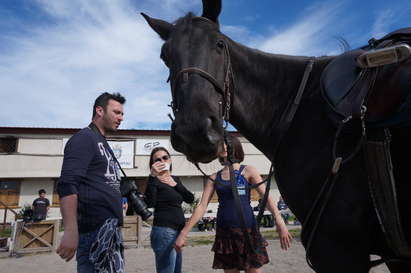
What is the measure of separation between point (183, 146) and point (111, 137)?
25838 mm

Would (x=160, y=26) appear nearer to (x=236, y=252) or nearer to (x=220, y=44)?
(x=220, y=44)

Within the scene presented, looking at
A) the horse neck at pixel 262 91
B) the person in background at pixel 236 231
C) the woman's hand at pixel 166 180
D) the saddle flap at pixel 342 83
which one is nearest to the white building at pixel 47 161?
the woman's hand at pixel 166 180

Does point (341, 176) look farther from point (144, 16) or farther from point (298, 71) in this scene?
point (144, 16)

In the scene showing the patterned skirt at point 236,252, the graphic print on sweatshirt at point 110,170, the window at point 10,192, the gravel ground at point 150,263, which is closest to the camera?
the graphic print on sweatshirt at point 110,170

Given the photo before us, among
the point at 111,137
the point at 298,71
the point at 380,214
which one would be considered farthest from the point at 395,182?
the point at 111,137

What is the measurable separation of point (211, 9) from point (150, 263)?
7.82 m

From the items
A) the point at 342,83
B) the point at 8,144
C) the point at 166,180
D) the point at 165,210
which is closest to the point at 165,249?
the point at 165,210

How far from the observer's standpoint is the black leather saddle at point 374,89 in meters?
1.43

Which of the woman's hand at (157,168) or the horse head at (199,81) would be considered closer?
the horse head at (199,81)

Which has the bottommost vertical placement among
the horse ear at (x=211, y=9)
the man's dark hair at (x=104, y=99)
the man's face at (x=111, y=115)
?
the man's face at (x=111, y=115)

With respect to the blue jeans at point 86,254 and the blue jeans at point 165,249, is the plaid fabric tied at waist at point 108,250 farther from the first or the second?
the blue jeans at point 165,249

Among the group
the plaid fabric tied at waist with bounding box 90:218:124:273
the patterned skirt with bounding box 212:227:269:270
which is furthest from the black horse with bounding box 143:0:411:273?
the patterned skirt with bounding box 212:227:269:270

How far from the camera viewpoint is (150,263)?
8.34 metres

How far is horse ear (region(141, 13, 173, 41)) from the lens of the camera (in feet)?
7.34
